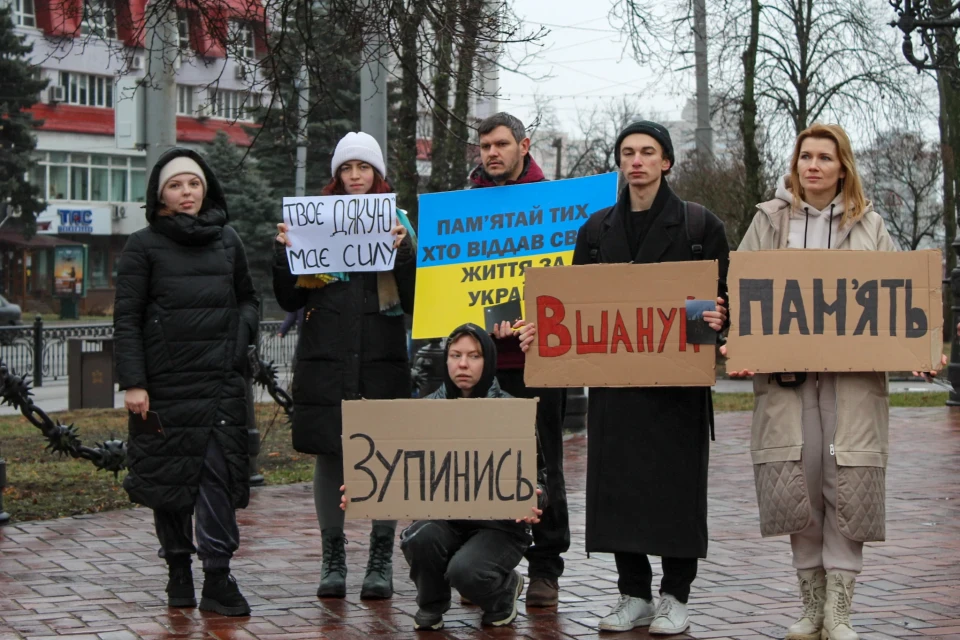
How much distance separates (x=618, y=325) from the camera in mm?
5449

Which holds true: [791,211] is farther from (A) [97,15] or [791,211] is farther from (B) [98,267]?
(B) [98,267]

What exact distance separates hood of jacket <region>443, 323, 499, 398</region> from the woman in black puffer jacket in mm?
979

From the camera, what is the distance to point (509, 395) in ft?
19.2

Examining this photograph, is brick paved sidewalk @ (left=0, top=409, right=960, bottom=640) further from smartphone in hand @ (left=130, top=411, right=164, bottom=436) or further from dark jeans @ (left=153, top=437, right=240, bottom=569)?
smartphone in hand @ (left=130, top=411, right=164, bottom=436)

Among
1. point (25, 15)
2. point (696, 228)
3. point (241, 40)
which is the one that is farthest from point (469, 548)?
point (25, 15)

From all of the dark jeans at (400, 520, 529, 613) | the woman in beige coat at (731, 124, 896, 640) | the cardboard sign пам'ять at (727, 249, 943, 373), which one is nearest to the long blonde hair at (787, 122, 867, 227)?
the woman in beige coat at (731, 124, 896, 640)

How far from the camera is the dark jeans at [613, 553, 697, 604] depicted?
17.9 ft

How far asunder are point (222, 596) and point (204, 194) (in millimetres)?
1787

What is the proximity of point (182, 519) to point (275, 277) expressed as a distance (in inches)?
46.1

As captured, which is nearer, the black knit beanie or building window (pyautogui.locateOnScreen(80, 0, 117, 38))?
the black knit beanie

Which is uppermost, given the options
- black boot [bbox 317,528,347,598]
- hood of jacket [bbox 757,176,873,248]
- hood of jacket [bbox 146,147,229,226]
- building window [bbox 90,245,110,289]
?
building window [bbox 90,245,110,289]

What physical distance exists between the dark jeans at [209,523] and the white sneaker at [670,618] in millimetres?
1877

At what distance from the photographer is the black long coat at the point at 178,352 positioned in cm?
579

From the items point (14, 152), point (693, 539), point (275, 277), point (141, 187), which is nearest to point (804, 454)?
point (693, 539)
